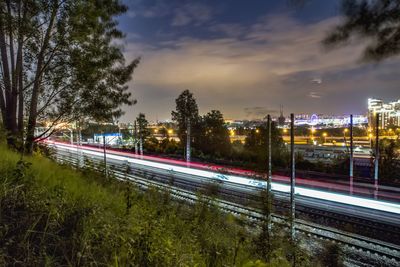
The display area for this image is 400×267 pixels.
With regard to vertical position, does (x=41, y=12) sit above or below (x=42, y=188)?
above

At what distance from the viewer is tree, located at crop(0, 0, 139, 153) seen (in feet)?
30.5

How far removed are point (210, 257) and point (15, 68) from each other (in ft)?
30.0

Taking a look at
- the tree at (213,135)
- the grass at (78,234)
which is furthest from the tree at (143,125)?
the grass at (78,234)

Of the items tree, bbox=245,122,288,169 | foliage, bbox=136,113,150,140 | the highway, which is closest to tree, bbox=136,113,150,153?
foliage, bbox=136,113,150,140

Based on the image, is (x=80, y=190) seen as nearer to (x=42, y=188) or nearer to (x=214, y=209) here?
(x=42, y=188)

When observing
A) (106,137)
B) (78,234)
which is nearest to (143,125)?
(106,137)

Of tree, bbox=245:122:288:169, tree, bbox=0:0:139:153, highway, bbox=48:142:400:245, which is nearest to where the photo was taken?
tree, bbox=0:0:139:153

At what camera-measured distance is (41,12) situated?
9.36 meters

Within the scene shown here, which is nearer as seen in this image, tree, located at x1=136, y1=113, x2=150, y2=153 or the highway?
the highway

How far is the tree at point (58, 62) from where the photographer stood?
9281mm

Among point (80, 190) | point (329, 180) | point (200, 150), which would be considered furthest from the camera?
point (200, 150)

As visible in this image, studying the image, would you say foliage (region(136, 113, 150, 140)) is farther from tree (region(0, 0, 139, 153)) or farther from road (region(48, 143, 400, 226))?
tree (region(0, 0, 139, 153))

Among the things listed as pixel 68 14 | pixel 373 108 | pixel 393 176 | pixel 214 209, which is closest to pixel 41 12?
pixel 68 14

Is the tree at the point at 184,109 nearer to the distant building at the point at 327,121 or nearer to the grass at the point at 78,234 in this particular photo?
the distant building at the point at 327,121
